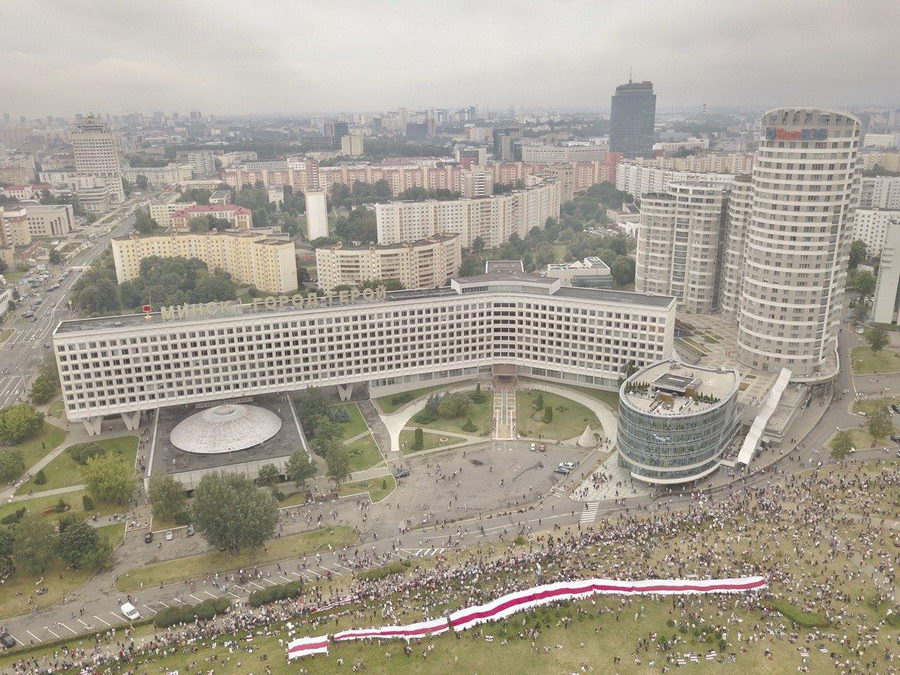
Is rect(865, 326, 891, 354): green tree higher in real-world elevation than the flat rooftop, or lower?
lower

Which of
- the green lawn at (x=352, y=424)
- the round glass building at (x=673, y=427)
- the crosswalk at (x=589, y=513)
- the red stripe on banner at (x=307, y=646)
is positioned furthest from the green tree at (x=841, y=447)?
the red stripe on banner at (x=307, y=646)

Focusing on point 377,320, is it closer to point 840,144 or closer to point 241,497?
point 241,497

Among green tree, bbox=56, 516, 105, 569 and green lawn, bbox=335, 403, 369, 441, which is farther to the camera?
green lawn, bbox=335, 403, 369, 441

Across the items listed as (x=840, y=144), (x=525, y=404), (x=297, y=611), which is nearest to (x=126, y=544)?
(x=297, y=611)

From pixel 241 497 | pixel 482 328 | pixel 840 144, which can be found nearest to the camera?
pixel 241 497

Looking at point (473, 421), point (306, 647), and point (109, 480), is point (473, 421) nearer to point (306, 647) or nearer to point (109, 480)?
point (109, 480)

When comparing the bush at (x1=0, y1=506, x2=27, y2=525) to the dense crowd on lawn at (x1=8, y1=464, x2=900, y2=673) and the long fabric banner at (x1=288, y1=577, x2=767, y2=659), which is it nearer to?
the dense crowd on lawn at (x1=8, y1=464, x2=900, y2=673)

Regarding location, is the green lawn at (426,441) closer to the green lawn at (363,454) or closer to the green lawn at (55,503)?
the green lawn at (363,454)

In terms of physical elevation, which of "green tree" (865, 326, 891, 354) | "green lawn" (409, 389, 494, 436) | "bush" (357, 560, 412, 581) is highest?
"green tree" (865, 326, 891, 354)

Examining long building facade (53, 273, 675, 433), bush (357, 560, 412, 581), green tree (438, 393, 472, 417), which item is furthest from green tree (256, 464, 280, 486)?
green tree (438, 393, 472, 417)
